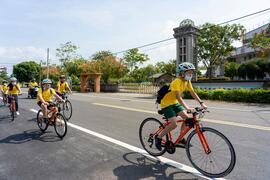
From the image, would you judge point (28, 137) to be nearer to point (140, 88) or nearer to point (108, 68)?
point (140, 88)

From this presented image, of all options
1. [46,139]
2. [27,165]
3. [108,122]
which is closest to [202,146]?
[27,165]

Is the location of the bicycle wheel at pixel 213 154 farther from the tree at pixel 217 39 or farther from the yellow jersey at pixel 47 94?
the tree at pixel 217 39

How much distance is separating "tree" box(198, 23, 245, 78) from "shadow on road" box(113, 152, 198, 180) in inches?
1394

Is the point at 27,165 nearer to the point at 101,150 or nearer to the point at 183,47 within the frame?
the point at 101,150

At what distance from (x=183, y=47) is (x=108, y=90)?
60.6 ft

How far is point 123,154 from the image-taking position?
4.55m

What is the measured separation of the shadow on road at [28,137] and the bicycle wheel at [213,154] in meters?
3.78

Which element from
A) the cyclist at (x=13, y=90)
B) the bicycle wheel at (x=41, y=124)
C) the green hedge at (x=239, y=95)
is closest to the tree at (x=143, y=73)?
the green hedge at (x=239, y=95)

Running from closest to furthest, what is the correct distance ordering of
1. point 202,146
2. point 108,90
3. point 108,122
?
point 202,146, point 108,122, point 108,90

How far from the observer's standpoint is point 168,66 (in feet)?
224

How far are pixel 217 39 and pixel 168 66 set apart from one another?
102ft

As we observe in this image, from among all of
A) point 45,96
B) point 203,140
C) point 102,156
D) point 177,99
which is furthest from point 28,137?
point 203,140

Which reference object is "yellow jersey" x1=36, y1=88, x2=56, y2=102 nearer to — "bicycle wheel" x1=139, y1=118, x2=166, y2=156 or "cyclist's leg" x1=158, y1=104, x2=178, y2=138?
"bicycle wheel" x1=139, y1=118, x2=166, y2=156

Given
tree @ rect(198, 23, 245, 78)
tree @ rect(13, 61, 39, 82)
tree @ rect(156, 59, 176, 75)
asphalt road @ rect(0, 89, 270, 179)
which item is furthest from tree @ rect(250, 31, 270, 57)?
tree @ rect(13, 61, 39, 82)
